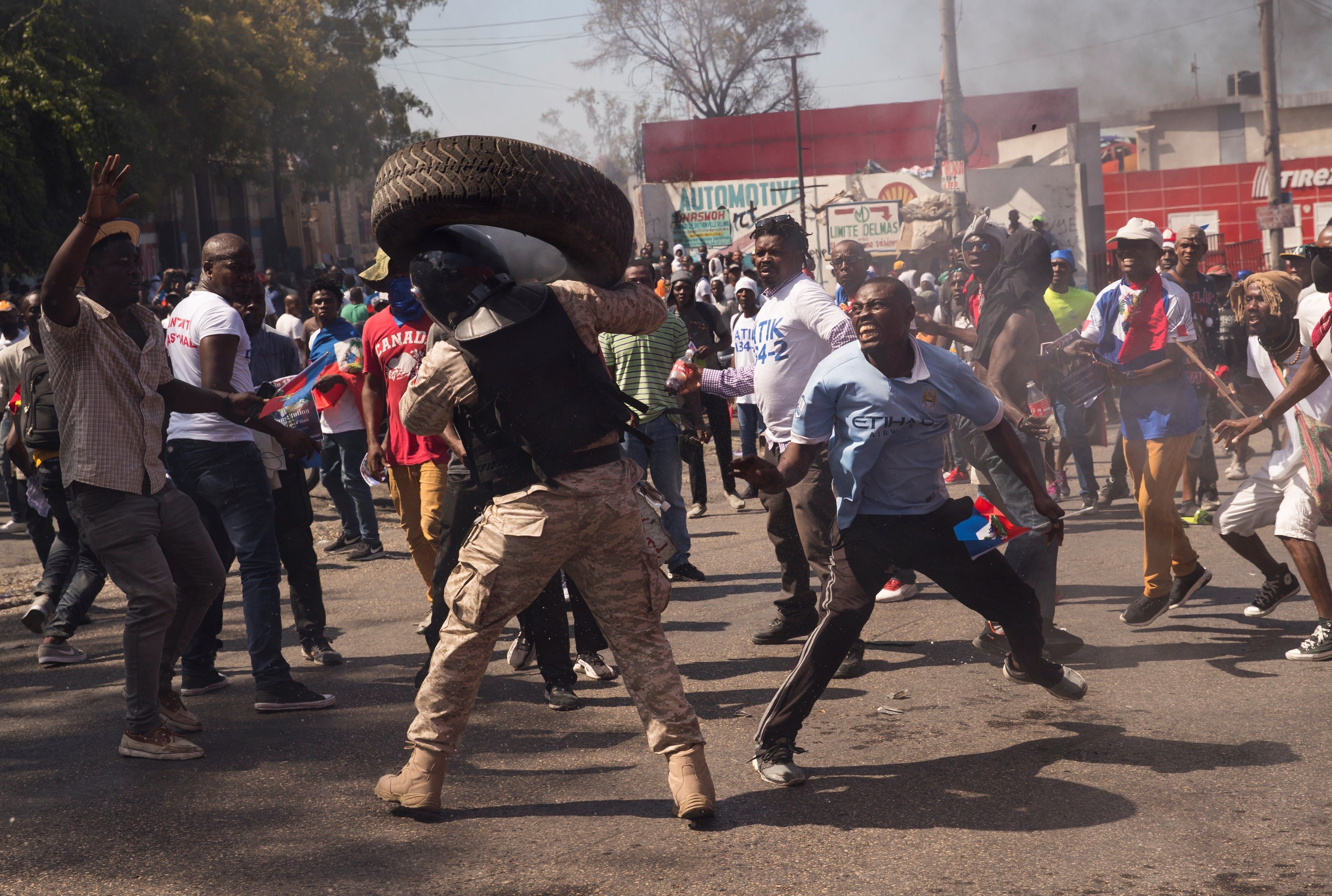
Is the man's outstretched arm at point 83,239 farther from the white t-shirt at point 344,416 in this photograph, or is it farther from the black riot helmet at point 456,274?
the white t-shirt at point 344,416

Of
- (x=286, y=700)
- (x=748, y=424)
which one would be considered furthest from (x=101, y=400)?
(x=748, y=424)

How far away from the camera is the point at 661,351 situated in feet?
25.1

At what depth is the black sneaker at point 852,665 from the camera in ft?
18.0

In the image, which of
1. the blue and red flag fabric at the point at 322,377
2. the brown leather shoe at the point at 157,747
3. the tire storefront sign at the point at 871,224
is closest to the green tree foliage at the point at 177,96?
Answer: the tire storefront sign at the point at 871,224

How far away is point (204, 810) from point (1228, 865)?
3.13 meters

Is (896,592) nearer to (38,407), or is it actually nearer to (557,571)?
(557,571)

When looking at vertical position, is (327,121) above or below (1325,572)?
above

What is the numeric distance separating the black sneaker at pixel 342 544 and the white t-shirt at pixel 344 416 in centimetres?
82

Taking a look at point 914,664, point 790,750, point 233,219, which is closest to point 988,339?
point 914,664

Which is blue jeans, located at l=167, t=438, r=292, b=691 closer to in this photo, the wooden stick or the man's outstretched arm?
the man's outstretched arm

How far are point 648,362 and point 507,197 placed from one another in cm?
383

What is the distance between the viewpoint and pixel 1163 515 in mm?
5938

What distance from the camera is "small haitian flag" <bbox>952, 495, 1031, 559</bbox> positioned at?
4297mm

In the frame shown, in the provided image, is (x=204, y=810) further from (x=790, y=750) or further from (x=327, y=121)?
(x=327, y=121)
